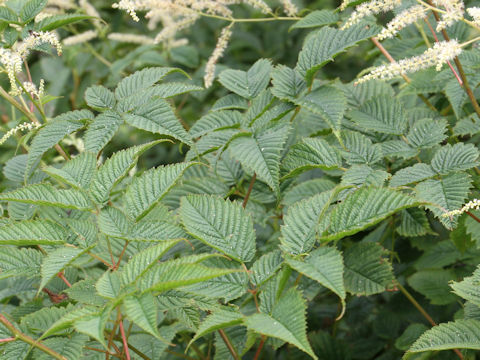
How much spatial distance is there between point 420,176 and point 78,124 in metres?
Answer: 0.98


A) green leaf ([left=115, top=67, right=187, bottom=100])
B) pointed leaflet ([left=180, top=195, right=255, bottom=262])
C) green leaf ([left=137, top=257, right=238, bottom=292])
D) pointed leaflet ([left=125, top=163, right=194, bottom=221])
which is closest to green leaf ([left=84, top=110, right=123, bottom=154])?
green leaf ([left=115, top=67, right=187, bottom=100])

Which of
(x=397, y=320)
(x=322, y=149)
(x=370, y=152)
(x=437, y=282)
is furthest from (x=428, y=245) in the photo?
(x=322, y=149)

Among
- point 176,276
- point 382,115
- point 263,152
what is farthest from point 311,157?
point 176,276

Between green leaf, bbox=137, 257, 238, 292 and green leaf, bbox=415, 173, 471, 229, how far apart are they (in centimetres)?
60

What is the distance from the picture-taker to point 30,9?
1.73 meters

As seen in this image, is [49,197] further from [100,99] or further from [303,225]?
[303,225]

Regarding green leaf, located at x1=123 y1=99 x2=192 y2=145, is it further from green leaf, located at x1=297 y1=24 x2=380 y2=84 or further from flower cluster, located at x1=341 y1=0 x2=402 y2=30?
flower cluster, located at x1=341 y1=0 x2=402 y2=30

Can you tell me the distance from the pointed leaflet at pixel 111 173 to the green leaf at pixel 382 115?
2.37 feet

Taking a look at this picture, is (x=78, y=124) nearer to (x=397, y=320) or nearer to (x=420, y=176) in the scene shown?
(x=420, y=176)

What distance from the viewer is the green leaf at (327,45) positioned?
61.5 inches

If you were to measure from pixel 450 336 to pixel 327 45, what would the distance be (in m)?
0.88

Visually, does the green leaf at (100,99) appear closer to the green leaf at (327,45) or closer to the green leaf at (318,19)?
the green leaf at (327,45)

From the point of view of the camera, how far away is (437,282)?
1.96 meters

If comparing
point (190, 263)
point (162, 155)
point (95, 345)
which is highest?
point (190, 263)
